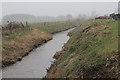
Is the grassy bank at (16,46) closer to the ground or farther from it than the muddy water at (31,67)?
farther from it

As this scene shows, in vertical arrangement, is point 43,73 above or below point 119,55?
below

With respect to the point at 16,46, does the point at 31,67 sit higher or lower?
lower

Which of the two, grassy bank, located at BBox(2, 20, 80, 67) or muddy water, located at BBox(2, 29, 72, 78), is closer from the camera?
muddy water, located at BBox(2, 29, 72, 78)

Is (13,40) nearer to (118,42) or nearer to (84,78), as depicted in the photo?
(118,42)

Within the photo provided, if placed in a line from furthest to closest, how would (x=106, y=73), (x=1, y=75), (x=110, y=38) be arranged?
(x=1, y=75)
(x=110, y=38)
(x=106, y=73)

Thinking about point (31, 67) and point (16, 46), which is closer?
point (31, 67)

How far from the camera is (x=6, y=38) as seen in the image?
48.4m

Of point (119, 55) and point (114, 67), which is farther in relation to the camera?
point (119, 55)

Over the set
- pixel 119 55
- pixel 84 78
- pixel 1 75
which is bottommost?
pixel 1 75

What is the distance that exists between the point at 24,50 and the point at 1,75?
13394 millimetres

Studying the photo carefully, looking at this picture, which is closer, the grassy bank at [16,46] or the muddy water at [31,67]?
the muddy water at [31,67]

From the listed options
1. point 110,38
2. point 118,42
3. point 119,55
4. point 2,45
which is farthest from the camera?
point 2,45

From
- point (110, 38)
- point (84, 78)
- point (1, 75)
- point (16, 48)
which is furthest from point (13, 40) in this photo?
point (84, 78)

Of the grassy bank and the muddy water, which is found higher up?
the grassy bank
